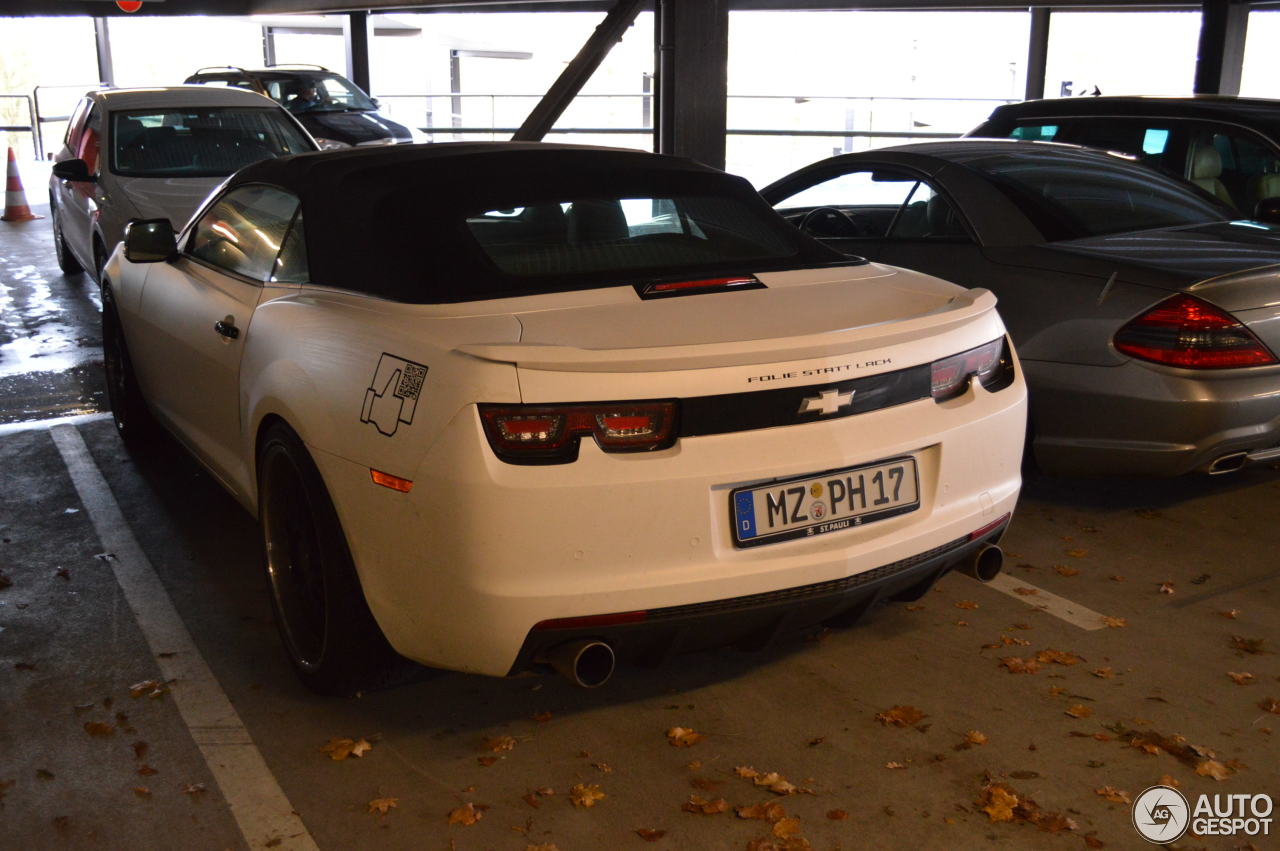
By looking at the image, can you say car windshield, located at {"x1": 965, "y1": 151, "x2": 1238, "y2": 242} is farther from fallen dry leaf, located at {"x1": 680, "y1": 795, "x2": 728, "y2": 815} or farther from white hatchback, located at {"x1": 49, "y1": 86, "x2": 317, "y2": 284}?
white hatchback, located at {"x1": 49, "y1": 86, "x2": 317, "y2": 284}

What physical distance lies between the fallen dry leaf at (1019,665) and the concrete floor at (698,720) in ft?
0.08

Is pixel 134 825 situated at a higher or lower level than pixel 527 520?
lower

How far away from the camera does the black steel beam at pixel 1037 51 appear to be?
67.0 feet

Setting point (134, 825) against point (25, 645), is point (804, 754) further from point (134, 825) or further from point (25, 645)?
point (25, 645)

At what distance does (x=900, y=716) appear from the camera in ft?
10.9

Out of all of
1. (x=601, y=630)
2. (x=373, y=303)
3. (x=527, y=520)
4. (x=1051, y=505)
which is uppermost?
(x=373, y=303)

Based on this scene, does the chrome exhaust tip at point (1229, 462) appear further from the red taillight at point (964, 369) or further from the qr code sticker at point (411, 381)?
the qr code sticker at point (411, 381)

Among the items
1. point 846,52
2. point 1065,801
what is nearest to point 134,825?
point 1065,801

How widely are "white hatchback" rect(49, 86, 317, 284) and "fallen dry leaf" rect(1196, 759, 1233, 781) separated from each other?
6.89 m

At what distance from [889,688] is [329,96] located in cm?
1564

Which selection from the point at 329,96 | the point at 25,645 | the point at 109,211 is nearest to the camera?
the point at 25,645

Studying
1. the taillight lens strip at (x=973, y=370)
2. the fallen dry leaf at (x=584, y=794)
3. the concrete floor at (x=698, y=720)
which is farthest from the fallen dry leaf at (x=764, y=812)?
the taillight lens strip at (x=973, y=370)

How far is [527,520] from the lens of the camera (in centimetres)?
273

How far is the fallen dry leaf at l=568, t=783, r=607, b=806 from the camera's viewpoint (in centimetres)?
295
